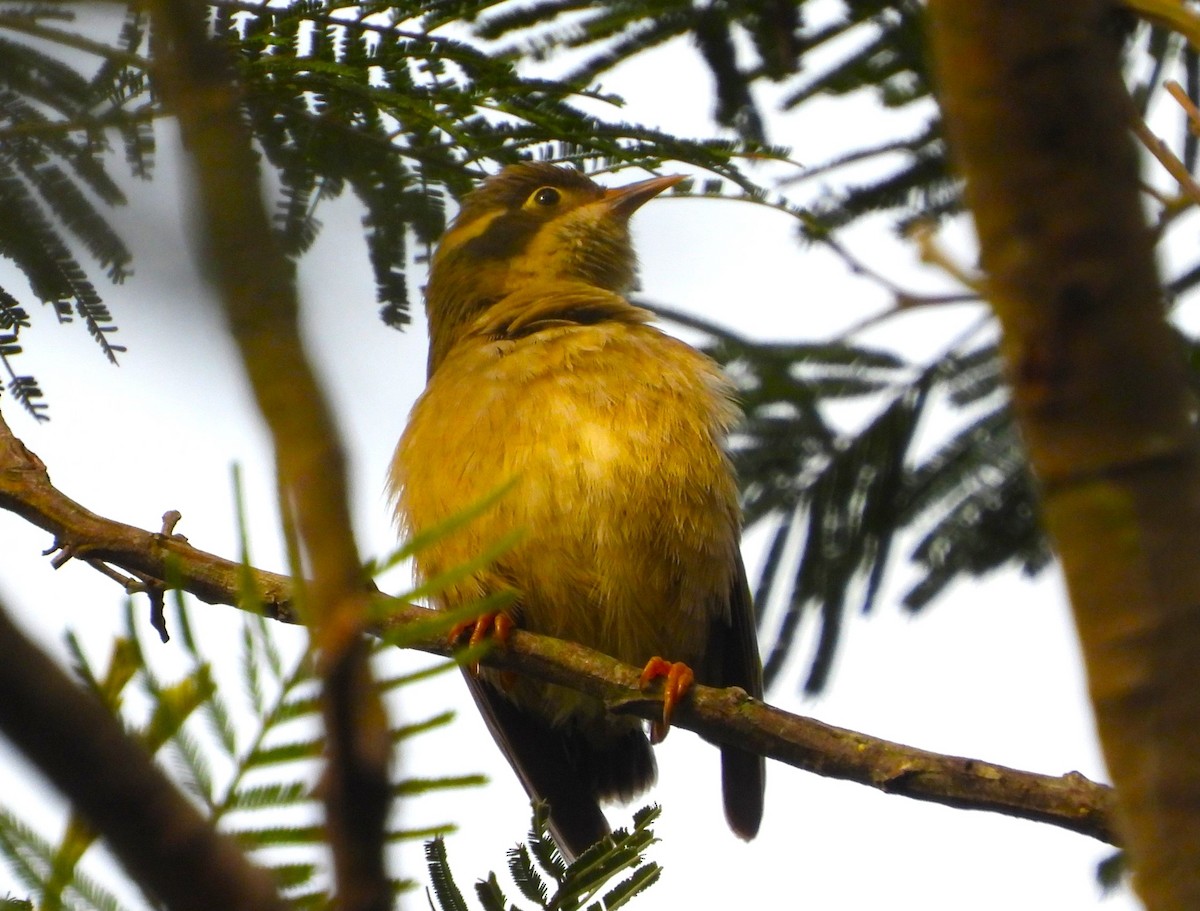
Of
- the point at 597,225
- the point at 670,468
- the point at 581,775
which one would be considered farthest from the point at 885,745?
the point at 597,225

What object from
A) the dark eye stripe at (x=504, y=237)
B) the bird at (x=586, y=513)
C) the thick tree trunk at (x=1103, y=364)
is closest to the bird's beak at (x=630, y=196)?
the dark eye stripe at (x=504, y=237)

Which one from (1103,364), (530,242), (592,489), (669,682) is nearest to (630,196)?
(530,242)

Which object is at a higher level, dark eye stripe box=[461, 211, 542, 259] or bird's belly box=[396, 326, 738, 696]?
dark eye stripe box=[461, 211, 542, 259]

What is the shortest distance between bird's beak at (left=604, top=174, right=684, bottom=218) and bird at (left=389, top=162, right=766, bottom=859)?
2.40 feet

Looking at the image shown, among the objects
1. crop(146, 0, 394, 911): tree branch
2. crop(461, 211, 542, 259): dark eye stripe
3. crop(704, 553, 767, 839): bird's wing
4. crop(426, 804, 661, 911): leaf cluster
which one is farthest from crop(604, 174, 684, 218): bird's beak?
crop(146, 0, 394, 911): tree branch

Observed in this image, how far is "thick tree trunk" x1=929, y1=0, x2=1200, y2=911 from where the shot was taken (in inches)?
53.1

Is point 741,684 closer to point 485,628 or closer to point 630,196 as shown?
point 485,628

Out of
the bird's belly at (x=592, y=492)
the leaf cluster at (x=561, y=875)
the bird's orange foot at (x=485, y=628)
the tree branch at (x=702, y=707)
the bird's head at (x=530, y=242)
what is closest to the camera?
the leaf cluster at (x=561, y=875)

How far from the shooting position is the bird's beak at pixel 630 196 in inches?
252

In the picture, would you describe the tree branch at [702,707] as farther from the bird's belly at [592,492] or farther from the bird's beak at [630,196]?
the bird's beak at [630,196]

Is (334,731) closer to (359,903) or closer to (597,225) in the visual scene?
(359,903)

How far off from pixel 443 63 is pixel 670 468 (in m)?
1.56

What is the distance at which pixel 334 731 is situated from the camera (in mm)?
1043

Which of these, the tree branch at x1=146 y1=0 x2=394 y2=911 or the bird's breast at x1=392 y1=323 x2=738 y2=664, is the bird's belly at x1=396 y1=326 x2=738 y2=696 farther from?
the tree branch at x1=146 y1=0 x2=394 y2=911
